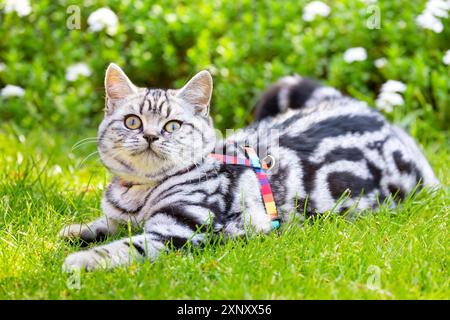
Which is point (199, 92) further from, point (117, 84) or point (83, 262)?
point (83, 262)

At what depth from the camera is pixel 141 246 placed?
2.76m

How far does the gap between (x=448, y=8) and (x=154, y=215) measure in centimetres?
337

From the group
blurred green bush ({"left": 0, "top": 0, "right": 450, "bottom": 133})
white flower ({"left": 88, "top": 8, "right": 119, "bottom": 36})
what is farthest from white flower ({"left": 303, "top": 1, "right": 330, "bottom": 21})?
white flower ({"left": 88, "top": 8, "right": 119, "bottom": 36})

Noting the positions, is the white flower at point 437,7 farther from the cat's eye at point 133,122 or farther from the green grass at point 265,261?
the cat's eye at point 133,122

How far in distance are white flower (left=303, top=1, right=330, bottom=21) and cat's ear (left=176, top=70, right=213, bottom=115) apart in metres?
2.53

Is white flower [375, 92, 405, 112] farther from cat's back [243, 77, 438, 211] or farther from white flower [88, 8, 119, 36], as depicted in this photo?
white flower [88, 8, 119, 36]

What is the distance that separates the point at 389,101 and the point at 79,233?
275 centimetres

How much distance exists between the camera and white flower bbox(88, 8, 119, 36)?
5.33 m

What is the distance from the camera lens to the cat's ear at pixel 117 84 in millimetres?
3125


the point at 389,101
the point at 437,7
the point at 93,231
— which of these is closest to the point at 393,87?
the point at 389,101

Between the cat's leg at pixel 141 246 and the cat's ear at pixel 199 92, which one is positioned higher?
the cat's ear at pixel 199 92

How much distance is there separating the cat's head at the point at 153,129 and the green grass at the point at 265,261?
43 cm

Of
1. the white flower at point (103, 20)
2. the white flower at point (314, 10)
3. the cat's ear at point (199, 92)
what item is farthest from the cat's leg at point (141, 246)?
the white flower at point (314, 10)

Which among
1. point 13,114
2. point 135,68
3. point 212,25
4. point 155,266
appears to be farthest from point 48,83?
point 155,266
